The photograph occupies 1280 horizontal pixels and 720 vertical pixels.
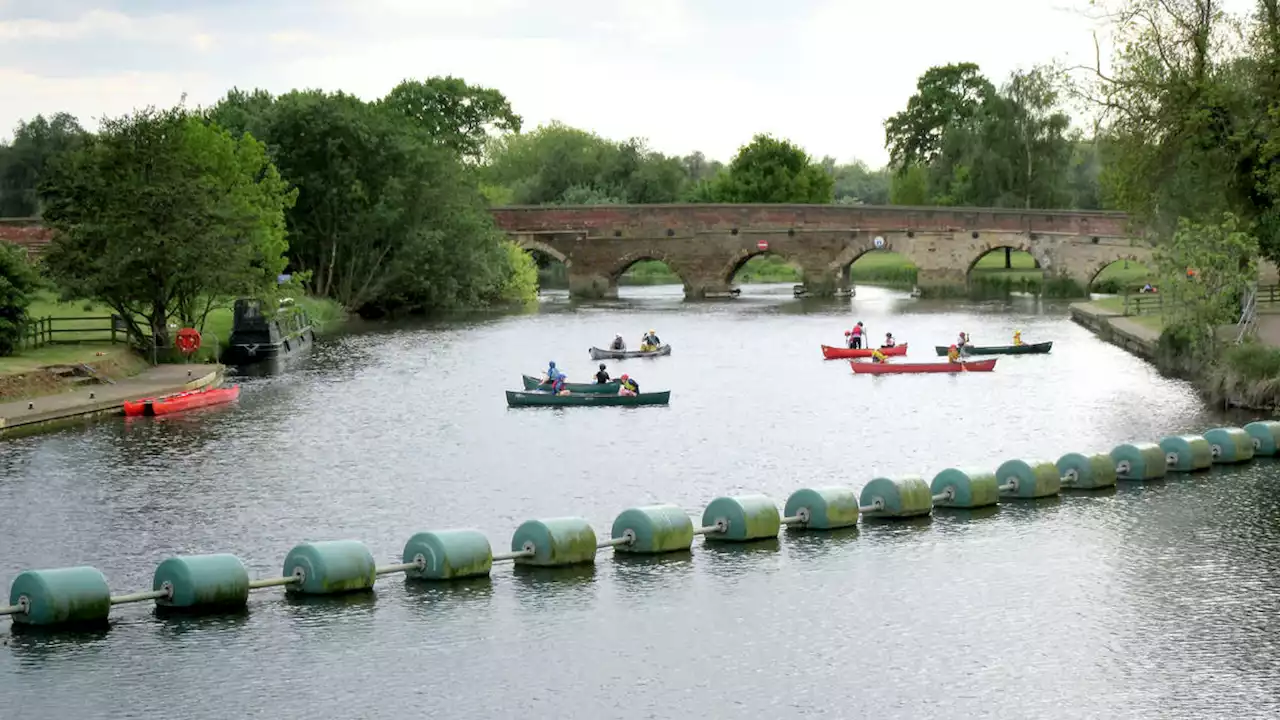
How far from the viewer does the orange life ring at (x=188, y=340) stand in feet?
197

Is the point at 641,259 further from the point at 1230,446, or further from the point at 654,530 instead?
the point at 654,530

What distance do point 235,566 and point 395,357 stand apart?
42967 millimetres

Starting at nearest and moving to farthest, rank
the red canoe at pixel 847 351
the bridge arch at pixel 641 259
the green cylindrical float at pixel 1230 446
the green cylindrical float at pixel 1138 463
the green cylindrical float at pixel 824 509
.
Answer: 1. the green cylindrical float at pixel 824 509
2. the green cylindrical float at pixel 1138 463
3. the green cylindrical float at pixel 1230 446
4. the red canoe at pixel 847 351
5. the bridge arch at pixel 641 259

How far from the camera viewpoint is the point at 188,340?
60.2 m

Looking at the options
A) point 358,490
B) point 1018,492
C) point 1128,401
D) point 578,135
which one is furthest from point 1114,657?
point 578,135

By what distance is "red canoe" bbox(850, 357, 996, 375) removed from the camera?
204 ft

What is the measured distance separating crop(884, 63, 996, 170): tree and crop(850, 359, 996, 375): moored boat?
7794 cm

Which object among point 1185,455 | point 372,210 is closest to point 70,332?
point 372,210

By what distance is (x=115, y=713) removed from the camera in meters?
21.7

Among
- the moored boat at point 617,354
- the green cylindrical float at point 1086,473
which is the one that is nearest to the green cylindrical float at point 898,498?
the green cylindrical float at point 1086,473

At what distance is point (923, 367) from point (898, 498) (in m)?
29.4

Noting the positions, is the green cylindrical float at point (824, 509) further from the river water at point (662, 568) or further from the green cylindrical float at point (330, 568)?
the green cylindrical float at point (330, 568)

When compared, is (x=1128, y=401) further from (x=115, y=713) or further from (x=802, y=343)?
(x=115, y=713)

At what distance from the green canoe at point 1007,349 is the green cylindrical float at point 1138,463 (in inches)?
1092
